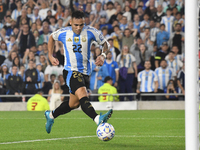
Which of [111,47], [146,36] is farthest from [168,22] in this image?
[111,47]

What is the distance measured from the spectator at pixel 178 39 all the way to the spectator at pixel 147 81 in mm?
1469

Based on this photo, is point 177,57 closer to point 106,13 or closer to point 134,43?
point 134,43

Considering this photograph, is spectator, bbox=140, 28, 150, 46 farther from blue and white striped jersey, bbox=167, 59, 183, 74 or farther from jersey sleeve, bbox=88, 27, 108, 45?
jersey sleeve, bbox=88, 27, 108, 45

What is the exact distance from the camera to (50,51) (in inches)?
304

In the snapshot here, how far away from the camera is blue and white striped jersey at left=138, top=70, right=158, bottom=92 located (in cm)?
1566

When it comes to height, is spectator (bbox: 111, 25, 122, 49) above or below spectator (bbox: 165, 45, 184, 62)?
above

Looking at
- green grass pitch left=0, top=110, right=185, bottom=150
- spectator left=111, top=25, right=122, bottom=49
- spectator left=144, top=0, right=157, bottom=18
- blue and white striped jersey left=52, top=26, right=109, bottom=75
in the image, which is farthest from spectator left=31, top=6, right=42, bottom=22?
blue and white striped jersey left=52, top=26, right=109, bottom=75

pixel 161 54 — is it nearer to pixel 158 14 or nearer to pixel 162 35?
pixel 162 35

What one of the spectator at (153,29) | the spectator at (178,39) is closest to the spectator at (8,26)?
the spectator at (153,29)

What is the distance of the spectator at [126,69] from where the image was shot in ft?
51.9

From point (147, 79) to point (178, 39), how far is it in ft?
6.76

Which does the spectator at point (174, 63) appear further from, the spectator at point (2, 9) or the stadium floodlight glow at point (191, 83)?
the stadium floodlight glow at point (191, 83)

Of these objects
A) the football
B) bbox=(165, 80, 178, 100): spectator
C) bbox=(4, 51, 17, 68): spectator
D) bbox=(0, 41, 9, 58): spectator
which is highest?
bbox=(0, 41, 9, 58): spectator

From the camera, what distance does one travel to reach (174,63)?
625 inches
